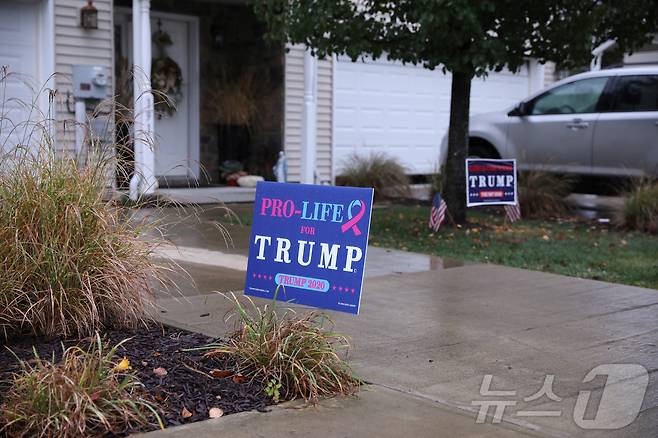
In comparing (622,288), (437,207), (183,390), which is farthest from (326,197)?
(437,207)

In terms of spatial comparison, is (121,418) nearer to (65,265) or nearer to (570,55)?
(65,265)

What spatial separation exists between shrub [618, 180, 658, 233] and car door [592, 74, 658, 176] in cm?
95

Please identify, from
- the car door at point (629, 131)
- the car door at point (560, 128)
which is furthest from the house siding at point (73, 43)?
the car door at point (629, 131)

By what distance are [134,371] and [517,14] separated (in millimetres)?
7222

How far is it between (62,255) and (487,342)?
2.76m

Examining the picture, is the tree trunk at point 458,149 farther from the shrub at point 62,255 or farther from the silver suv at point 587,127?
the shrub at point 62,255

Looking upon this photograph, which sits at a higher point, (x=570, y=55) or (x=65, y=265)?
(x=570, y=55)

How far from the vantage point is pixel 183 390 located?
14.8 feet

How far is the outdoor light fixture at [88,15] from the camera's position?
11859mm

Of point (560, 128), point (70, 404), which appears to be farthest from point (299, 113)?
point (70, 404)

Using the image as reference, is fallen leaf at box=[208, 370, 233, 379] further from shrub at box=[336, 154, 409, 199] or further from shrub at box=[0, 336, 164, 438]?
shrub at box=[336, 154, 409, 199]

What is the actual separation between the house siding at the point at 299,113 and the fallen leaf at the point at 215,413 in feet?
32.8

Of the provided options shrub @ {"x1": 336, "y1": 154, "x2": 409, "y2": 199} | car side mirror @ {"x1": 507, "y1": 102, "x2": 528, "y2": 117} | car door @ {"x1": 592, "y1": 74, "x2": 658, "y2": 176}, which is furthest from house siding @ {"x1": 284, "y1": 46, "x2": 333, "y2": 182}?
car door @ {"x1": 592, "y1": 74, "x2": 658, "y2": 176}

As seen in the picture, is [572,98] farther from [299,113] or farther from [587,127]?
[299,113]
